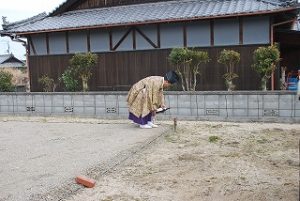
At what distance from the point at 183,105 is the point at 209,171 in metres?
5.09

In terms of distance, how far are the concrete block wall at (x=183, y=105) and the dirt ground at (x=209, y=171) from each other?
56.1 inches

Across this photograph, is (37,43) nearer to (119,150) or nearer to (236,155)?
(119,150)

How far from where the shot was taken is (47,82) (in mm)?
14703

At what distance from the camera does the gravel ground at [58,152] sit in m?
4.75

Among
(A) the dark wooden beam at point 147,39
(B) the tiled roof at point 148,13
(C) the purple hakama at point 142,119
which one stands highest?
(B) the tiled roof at point 148,13

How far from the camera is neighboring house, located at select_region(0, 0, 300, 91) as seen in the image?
39.5 feet

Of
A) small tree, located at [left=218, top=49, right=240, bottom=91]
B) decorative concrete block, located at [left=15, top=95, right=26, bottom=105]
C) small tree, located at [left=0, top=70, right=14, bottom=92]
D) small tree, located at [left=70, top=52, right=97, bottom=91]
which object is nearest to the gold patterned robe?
small tree, located at [left=218, top=49, right=240, bottom=91]

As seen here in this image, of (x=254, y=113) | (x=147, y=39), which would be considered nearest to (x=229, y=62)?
(x=254, y=113)

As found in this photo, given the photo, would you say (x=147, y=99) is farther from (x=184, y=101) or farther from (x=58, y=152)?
(x=58, y=152)

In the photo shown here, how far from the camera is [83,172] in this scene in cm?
535

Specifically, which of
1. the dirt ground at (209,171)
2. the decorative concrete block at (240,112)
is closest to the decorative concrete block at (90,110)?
the dirt ground at (209,171)

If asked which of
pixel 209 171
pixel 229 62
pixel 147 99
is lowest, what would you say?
pixel 209 171

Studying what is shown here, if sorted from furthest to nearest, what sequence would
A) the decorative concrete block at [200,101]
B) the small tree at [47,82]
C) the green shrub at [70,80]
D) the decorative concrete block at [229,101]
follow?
the small tree at [47,82]
the green shrub at [70,80]
the decorative concrete block at [200,101]
the decorative concrete block at [229,101]

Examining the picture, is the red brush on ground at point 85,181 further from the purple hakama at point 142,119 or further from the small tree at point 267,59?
the small tree at point 267,59
